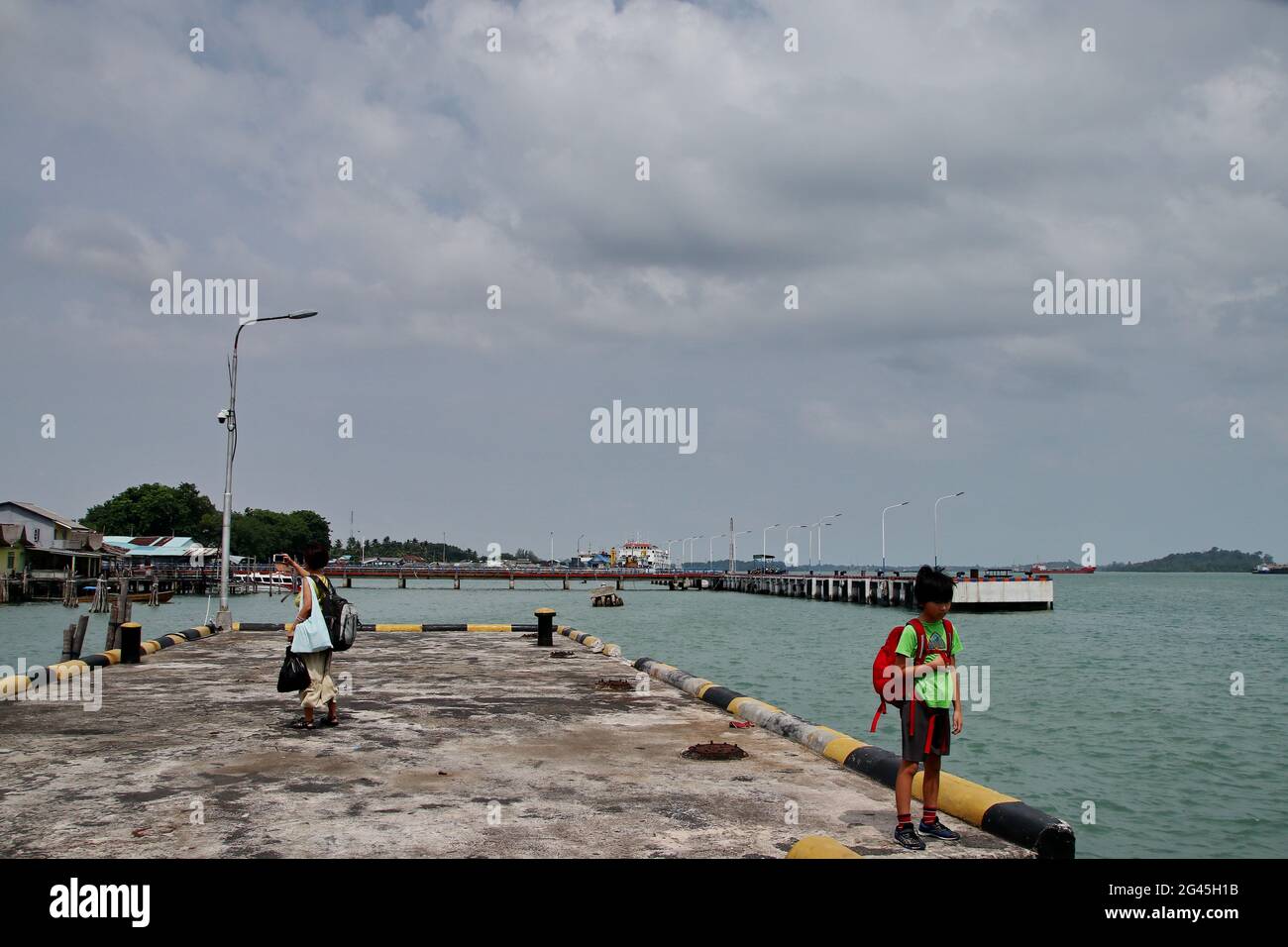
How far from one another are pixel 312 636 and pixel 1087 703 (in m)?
23.6

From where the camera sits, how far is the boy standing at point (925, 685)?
627 centimetres

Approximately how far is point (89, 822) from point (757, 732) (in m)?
6.84

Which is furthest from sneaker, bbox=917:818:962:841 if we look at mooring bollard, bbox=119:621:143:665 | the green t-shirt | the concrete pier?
the concrete pier

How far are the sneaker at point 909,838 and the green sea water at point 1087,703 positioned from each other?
7.58 m

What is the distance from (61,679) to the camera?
14156 millimetres

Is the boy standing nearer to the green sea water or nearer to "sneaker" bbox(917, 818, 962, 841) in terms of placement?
"sneaker" bbox(917, 818, 962, 841)

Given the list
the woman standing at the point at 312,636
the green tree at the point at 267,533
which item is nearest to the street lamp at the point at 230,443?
the woman standing at the point at 312,636

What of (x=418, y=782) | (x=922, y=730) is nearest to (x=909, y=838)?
(x=922, y=730)

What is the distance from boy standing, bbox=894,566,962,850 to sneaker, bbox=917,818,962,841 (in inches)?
9.1

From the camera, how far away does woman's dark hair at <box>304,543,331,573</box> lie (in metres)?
9.92

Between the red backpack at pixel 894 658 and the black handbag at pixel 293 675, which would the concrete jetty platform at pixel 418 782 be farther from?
the red backpack at pixel 894 658

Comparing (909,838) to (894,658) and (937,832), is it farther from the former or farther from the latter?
(894,658)
